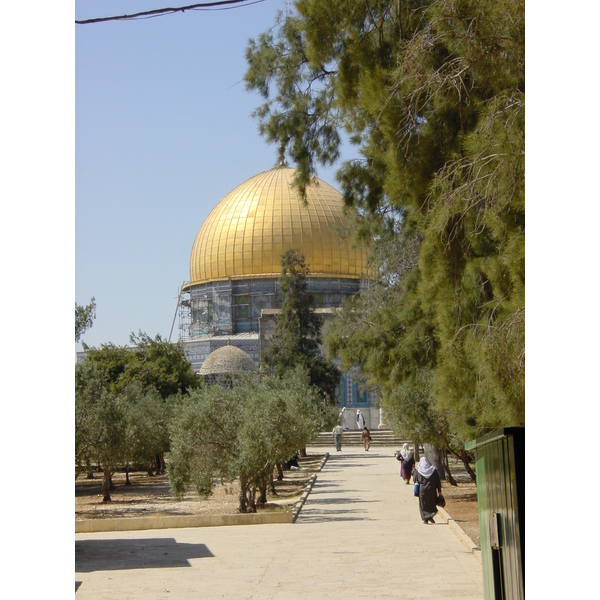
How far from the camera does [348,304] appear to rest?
59.9 ft

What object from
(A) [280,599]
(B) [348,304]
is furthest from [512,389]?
(B) [348,304]

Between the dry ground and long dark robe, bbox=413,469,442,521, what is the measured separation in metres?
0.50

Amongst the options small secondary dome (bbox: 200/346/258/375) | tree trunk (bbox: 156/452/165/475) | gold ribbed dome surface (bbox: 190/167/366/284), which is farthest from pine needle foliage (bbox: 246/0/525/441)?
gold ribbed dome surface (bbox: 190/167/366/284)

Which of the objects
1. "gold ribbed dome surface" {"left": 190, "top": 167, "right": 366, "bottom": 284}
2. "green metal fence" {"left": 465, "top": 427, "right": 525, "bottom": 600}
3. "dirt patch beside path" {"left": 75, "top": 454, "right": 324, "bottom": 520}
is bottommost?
"dirt patch beside path" {"left": 75, "top": 454, "right": 324, "bottom": 520}

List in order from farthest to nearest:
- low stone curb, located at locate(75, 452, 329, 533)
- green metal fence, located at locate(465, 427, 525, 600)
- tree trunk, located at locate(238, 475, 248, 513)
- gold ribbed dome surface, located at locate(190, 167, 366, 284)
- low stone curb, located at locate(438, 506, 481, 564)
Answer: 1. gold ribbed dome surface, located at locate(190, 167, 366, 284)
2. tree trunk, located at locate(238, 475, 248, 513)
3. low stone curb, located at locate(75, 452, 329, 533)
4. low stone curb, located at locate(438, 506, 481, 564)
5. green metal fence, located at locate(465, 427, 525, 600)

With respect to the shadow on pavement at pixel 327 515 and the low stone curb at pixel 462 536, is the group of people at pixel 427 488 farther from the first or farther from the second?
the shadow on pavement at pixel 327 515

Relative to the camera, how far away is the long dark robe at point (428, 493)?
588 inches

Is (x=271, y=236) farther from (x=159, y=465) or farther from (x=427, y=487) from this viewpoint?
(x=427, y=487)

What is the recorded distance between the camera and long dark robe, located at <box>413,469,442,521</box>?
14938 mm

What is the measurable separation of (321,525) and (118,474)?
2025 centimetres

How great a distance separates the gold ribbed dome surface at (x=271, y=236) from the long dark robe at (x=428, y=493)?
4193cm

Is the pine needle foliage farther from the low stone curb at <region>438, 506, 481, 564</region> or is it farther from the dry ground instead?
the dry ground

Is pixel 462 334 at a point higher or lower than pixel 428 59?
lower
